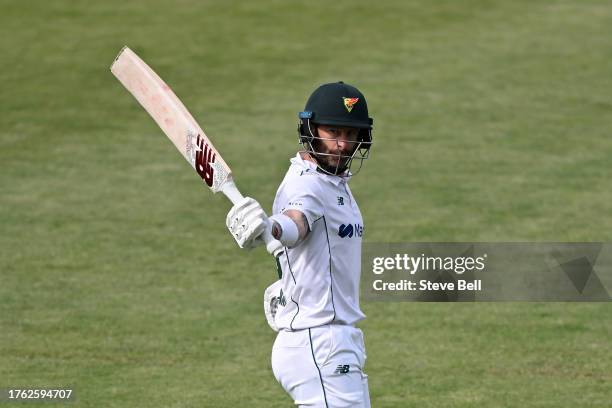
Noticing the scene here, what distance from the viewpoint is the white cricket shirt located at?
6.06m

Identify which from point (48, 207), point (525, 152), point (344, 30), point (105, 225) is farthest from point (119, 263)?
point (344, 30)

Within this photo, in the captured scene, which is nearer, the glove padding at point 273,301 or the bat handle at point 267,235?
the bat handle at point 267,235

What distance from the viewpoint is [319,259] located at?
19.9ft

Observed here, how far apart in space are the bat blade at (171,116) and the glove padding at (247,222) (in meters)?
0.80

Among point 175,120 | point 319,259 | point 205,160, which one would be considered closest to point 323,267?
point 319,259

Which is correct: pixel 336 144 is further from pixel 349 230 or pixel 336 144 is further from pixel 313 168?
pixel 349 230

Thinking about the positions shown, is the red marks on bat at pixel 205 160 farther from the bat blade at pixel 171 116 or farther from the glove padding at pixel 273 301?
the glove padding at pixel 273 301

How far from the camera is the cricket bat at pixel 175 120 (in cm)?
633

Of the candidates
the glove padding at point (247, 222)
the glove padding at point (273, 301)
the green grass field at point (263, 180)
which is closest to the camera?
the glove padding at point (247, 222)

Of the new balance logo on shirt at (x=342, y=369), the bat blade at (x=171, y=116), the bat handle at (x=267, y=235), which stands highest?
the bat blade at (x=171, y=116)

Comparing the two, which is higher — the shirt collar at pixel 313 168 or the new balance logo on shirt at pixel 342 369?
the shirt collar at pixel 313 168

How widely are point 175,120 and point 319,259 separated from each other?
121cm

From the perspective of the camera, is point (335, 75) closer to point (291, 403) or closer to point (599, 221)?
point (599, 221)

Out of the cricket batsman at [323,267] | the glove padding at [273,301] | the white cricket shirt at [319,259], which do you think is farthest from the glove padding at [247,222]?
the glove padding at [273,301]
